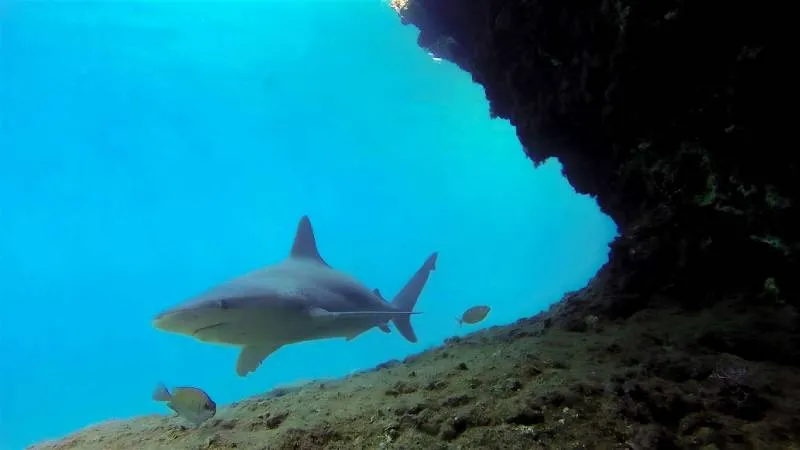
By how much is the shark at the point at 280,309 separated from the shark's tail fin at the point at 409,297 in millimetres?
466

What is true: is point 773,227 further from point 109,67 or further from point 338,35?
point 109,67

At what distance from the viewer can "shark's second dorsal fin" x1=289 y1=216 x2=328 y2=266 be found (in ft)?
24.9

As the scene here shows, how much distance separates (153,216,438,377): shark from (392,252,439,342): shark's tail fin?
47 centimetres

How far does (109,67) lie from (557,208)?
344ft

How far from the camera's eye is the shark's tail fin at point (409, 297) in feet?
26.5

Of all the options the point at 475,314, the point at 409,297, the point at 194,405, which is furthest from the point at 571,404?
the point at 475,314

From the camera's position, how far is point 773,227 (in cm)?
373

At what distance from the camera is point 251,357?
611cm

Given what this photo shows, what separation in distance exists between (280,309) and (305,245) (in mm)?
2702

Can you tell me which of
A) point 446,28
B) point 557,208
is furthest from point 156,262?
point 446,28

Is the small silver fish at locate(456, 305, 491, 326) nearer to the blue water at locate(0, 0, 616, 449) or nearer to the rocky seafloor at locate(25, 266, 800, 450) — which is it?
the rocky seafloor at locate(25, 266, 800, 450)

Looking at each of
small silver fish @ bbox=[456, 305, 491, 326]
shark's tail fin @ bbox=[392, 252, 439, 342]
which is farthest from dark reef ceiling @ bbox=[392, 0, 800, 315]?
small silver fish @ bbox=[456, 305, 491, 326]

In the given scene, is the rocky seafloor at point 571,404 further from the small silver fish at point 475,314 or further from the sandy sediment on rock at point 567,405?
the small silver fish at point 475,314

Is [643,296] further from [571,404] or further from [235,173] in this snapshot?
[235,173]
